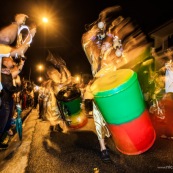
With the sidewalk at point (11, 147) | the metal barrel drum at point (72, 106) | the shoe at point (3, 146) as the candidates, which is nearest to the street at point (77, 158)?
the sidewalk at point (11, 147)

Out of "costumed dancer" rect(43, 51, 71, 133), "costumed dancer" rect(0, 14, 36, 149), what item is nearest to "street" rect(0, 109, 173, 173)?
"costumed dancer" rect(0, 14, 36, 149)

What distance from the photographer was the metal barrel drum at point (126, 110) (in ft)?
9.23

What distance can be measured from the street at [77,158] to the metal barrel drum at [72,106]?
3.20ft

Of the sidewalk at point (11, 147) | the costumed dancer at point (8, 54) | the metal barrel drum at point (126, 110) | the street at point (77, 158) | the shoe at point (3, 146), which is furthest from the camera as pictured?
the shoe at point (3, 146)

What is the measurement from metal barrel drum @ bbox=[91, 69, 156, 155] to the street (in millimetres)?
288

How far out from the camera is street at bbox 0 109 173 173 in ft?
10.2

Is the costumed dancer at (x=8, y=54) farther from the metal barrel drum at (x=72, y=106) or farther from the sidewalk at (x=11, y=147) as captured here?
the metal barrel drum at (x=72, y=106)

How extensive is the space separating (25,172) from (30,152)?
1039 millimetres

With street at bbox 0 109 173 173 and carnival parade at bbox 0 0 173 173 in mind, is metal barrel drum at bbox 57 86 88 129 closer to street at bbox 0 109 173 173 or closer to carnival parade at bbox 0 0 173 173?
carnival parade at bbox 0 0 173 173

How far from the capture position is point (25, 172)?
11.1 ft

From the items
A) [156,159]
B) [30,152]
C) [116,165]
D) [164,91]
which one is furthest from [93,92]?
[164,91]

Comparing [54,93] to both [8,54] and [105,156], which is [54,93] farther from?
[105,156]

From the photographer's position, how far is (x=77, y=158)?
379 centimetres

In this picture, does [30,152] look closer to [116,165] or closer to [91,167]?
[91,167]
